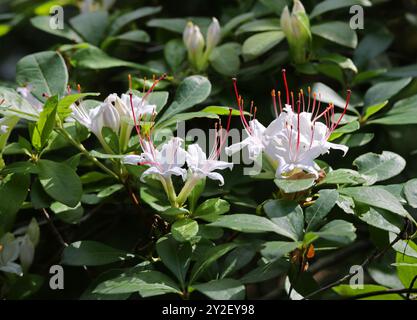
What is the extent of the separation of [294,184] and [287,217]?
5 cm

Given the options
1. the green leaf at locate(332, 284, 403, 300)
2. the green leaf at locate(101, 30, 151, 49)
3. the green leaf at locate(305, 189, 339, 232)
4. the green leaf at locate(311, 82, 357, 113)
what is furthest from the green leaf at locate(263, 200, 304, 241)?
the green leaf at locate(101, 30, 151, 49)

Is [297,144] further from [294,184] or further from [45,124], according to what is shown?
[45,124]

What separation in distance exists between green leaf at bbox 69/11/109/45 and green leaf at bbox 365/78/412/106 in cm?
65

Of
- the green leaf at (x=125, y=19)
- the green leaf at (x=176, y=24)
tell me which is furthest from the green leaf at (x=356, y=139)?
the green leaf at (x=125, y=19)

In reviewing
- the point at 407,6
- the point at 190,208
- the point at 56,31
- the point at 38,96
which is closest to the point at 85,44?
the point at 56,31

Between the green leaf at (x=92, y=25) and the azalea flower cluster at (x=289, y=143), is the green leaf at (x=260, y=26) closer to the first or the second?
the green leaf at (x=92, y=25)

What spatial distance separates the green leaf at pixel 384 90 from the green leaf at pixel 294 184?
0.42 meters

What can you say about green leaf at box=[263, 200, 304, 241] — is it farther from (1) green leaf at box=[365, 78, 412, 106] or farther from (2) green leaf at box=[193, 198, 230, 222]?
(1) green leaf at box=[365, 78, 412, 106]

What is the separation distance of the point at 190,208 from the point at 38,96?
1.19 feet

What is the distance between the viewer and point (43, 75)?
1242 mm

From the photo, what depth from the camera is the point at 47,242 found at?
1.51 metres

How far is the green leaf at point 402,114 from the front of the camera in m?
1.22

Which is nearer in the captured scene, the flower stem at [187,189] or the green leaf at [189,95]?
the flower stem at [187,189]
